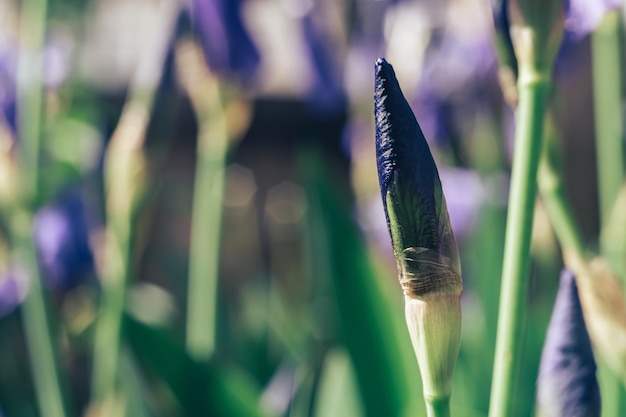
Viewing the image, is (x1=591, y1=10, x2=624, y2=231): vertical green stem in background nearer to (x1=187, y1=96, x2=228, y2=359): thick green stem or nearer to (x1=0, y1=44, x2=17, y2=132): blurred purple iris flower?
(x1=187, y1=96, x2=228, y2=359): thick green stem

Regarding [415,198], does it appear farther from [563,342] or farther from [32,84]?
[32,84]

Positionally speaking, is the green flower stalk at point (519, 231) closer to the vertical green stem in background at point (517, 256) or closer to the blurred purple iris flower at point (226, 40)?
the vertical green stem in background at point (517, 256)

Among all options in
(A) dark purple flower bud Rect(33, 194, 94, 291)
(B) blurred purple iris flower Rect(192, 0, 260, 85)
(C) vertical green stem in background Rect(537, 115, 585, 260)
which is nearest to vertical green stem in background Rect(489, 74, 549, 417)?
(C) vertical green stem in background Rect(537, 115, 585, 260)

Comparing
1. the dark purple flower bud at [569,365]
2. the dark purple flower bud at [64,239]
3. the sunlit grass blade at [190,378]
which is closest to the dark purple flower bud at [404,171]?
the dark purple flower bud at [569,365]

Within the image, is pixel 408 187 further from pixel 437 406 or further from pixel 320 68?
pixel 320 68

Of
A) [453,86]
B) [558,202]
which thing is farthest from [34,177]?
[453,86]
